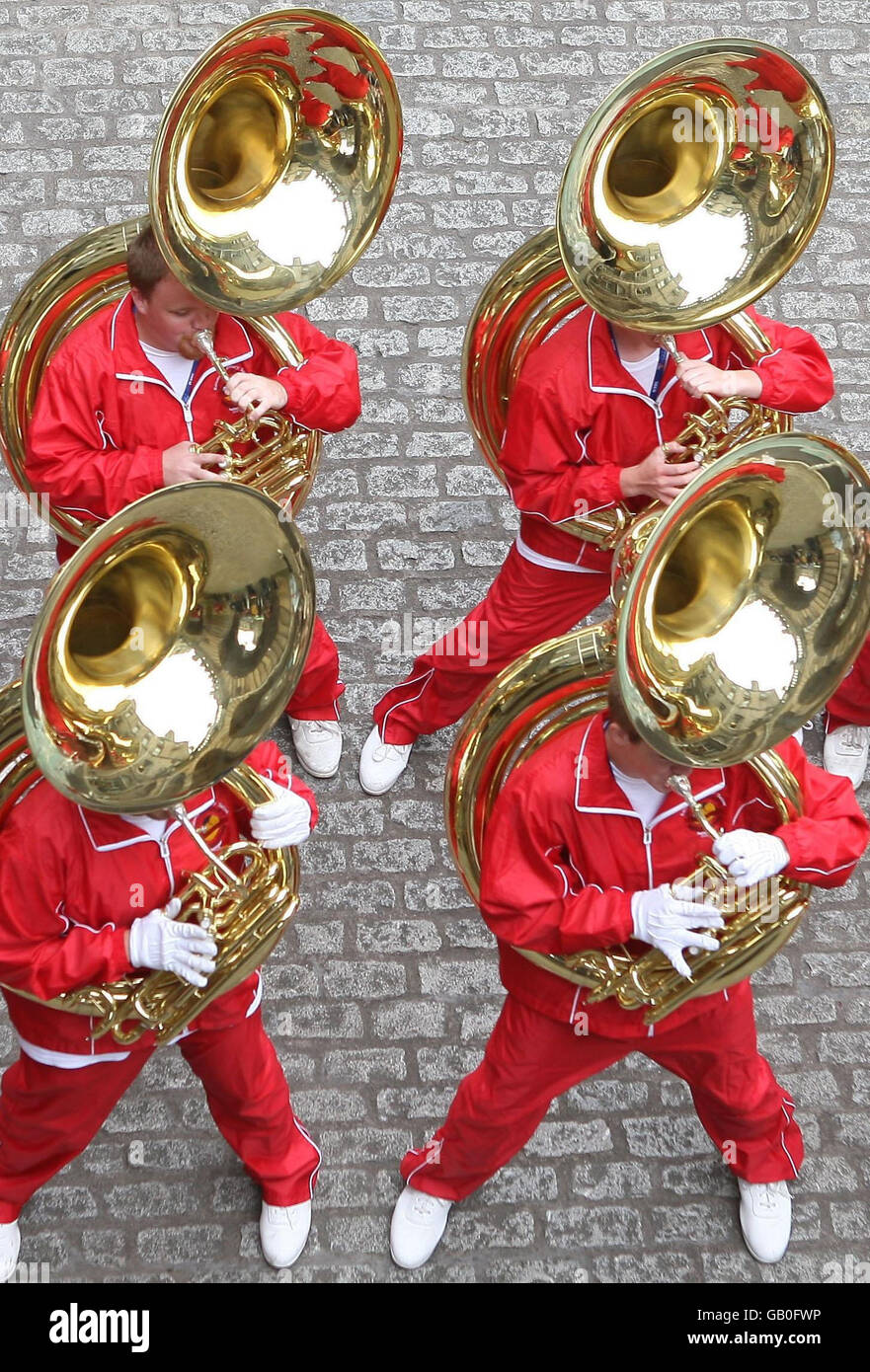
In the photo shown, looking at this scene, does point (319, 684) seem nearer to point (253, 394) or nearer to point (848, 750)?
point (253, 394)

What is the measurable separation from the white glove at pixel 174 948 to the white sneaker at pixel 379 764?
6.83 ft

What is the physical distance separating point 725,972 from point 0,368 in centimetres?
297

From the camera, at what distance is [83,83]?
7.78 metres

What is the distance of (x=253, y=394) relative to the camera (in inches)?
196

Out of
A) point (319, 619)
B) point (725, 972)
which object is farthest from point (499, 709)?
point (319, 619)

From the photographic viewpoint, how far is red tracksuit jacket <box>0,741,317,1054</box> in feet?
13.2

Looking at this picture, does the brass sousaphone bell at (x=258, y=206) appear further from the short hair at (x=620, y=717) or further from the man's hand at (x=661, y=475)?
the short hair at (x=620, y=717)

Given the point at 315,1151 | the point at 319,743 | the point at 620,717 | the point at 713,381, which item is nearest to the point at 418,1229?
the point at 315,1151

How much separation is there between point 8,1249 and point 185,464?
2.44 m

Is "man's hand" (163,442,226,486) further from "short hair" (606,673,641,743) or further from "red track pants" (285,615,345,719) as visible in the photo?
"short hair" (606,673,641,743)

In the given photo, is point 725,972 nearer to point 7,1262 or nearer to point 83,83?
point 7,1262

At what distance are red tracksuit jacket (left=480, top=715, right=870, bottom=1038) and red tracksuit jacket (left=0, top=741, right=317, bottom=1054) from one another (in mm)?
819

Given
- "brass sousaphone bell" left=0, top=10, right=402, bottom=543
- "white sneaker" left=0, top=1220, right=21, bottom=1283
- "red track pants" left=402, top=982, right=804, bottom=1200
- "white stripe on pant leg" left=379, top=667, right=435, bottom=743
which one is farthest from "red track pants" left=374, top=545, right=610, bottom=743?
"white sneaker" left=0, top=1220, right=21, bottom=1283

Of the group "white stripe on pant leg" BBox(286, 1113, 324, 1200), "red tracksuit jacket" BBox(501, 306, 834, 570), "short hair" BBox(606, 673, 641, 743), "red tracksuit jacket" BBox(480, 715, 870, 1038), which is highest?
"red tracksuit jacket" BBox(501, 306, 834, 570)
